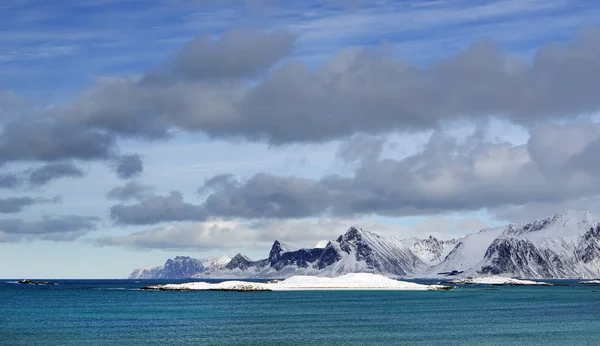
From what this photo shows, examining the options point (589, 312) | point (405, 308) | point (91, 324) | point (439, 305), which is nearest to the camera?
Answer: point (91, 324)

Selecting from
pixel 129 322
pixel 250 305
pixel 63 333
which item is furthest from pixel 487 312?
pixel 63 333

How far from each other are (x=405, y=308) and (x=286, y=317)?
37557mm

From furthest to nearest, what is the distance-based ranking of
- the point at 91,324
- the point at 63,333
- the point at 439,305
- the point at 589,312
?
the point at 439,305
the point at 589,312
the point at 91,324
the point at 63,333

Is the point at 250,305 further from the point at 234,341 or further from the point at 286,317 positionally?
the point at 234,341

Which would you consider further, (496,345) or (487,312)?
(487,312)

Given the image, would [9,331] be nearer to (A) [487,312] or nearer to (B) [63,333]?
(B) [63,333]

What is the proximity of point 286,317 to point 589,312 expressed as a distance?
5651 cm

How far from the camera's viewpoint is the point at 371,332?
121 meters

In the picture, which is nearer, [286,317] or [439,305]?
[286,317]

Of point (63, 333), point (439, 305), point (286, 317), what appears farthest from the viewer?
point (439, 305)

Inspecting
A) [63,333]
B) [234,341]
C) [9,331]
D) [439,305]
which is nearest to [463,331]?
[234,341]

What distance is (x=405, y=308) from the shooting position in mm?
182375

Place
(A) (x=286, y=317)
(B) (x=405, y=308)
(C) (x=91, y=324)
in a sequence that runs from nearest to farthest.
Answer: (C) (x=91, y=324) < (A) (x=286, y=317) < (B) (x=405, y=308)

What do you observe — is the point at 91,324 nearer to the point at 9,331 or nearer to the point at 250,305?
the point at 9,331
